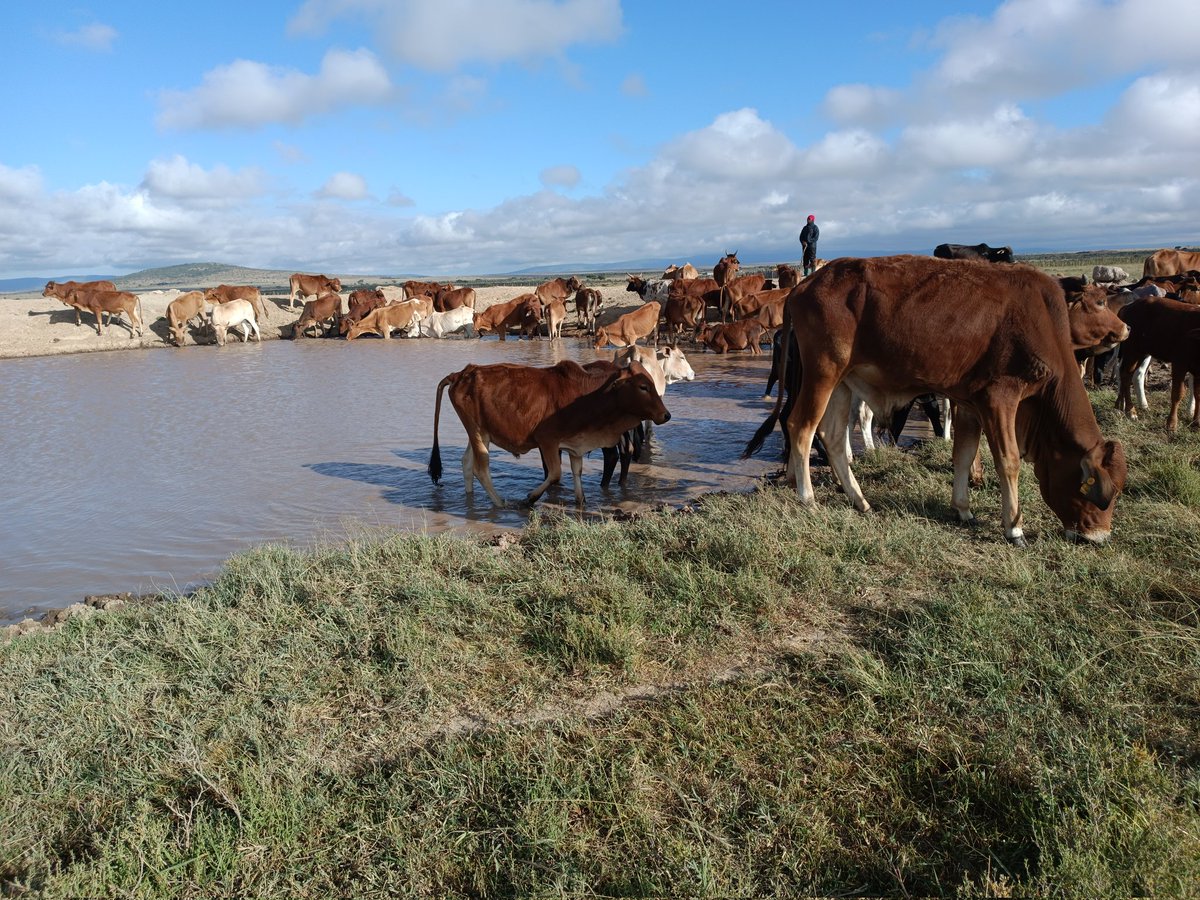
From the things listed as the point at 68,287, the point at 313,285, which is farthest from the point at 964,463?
the point at 313,285

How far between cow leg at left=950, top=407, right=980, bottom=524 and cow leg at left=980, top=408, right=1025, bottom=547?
378 millimetres

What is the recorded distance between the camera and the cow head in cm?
589

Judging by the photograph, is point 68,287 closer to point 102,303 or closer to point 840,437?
point 102,303

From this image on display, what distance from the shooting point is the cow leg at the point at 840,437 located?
7219 millimetres

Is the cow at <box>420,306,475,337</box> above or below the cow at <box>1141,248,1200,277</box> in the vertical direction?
below

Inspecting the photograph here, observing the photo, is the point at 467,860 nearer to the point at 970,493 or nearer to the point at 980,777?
the point at 980,777

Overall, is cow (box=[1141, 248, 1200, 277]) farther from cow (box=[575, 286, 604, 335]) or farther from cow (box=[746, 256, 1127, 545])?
cow (box=[746, 256, 1127, 545])

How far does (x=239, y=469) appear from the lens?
425 inches

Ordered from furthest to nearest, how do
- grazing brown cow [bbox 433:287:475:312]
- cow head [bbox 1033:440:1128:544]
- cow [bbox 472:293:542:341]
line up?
grazing brown cow [bbox 433:287:475:312] < cow [bbox 472:293:542:341] < cow head [bbox 1033:440:1128:544]

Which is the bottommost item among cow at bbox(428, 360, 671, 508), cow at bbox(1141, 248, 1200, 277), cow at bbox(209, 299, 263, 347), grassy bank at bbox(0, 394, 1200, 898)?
grassy bank at bbox(0, 394, 1200, 898)

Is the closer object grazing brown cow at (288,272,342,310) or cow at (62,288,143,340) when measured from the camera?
cow at (62,288,143,340)

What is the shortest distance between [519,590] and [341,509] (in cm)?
416

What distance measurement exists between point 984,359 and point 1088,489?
3.70ft

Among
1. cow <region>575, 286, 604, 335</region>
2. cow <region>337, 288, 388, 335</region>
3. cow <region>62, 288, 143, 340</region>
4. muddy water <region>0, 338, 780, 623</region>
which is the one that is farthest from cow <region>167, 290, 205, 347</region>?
cow <region>575, 286, 604, 335</region>
